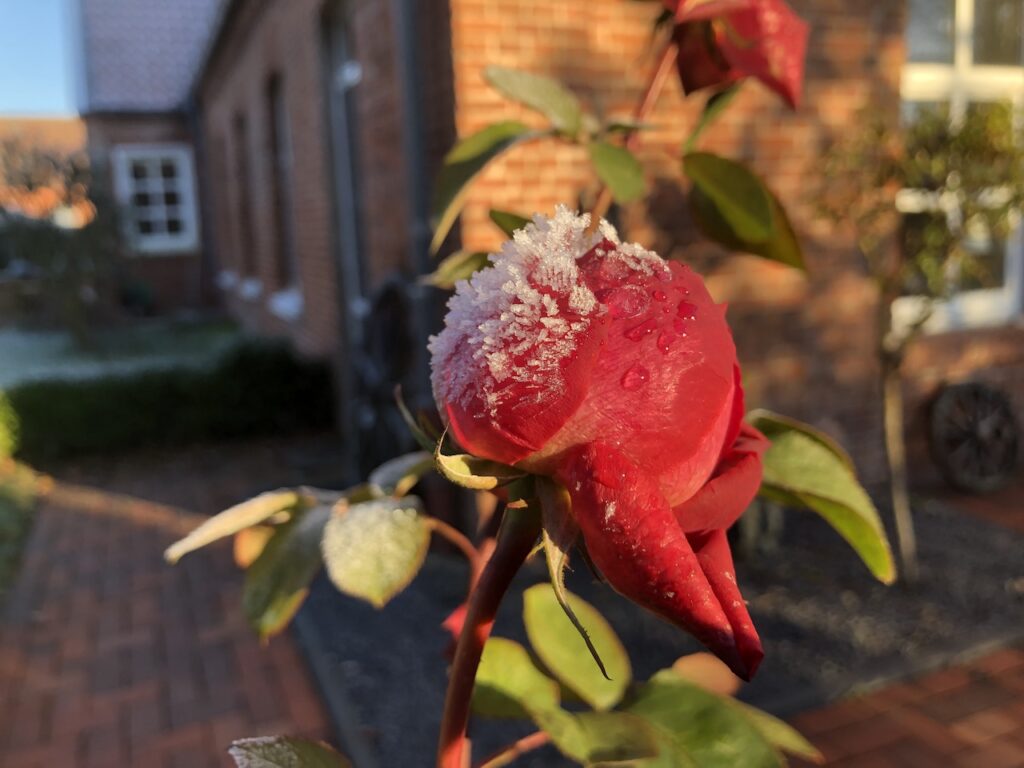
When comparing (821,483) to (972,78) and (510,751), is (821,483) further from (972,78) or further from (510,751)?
(972,78)

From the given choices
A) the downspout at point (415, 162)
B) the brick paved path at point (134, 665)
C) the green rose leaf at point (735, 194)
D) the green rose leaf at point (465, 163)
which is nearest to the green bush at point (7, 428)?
the brick paved path at point (134, 665)

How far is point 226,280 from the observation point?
600 inches

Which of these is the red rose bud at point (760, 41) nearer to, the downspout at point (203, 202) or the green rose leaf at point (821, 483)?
the green rose leaf at point (821, 483)

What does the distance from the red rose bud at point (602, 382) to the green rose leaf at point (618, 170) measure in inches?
14.9

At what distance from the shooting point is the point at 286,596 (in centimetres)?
63

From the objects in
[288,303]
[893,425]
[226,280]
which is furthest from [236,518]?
[226,280]

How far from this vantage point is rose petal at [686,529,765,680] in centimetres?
31

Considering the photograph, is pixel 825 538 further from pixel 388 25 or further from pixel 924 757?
pixel 388 25

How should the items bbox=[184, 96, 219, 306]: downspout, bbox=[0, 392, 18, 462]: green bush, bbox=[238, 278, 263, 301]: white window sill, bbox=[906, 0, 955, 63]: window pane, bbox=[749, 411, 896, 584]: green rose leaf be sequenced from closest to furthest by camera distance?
bbox=[749, 411, 896, 584]: green rose leaf, bbox=[906, 0, 955, 63]: window pane, bbox=[0, 392, 18, 462]: green bush, bbox=[238, 278, 263, 301]: white window sill, bbox=[184, 96, 219, 306]: downspout

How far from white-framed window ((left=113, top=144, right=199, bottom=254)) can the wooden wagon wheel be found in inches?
604

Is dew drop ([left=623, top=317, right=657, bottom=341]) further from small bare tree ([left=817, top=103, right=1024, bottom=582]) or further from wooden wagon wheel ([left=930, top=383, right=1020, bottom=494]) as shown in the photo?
wooden wagon wheel ([left=930, top=383, right=1020, bottom=494])

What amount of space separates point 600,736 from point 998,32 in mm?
5719

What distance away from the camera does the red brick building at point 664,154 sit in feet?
11.9

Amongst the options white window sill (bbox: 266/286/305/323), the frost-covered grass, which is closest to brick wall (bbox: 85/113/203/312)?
the frost-covered grass
